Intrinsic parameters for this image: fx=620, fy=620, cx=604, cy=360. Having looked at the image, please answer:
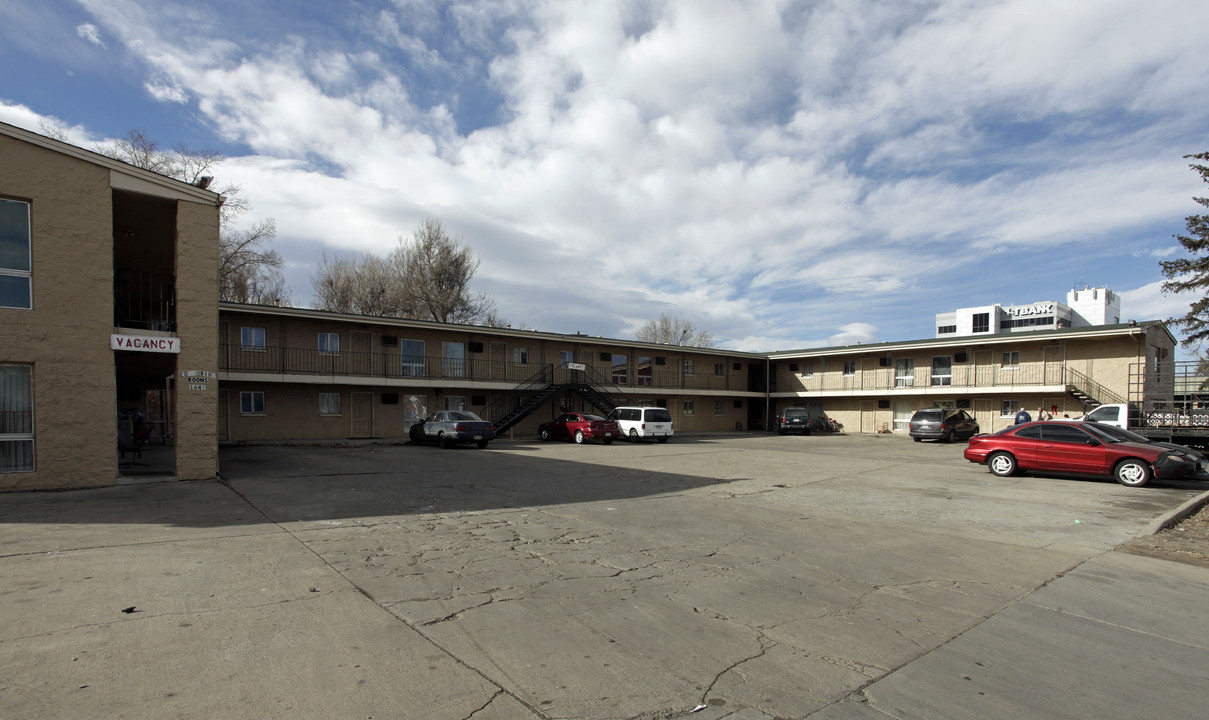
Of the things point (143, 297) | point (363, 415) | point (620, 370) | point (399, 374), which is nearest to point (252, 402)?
point (363, 415)

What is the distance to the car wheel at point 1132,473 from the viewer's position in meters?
13.5

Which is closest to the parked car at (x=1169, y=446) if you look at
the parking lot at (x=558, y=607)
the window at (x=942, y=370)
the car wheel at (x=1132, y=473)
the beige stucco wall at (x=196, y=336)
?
the car wheel at (x=1132, y=473)

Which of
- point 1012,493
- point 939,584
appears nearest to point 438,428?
point 1012,493

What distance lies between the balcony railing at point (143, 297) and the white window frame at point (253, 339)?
8.98 feet

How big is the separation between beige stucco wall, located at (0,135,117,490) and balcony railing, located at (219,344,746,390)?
1191 cm

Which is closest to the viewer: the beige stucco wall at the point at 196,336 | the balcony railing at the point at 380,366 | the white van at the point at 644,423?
the beige stucco wall at the point at 196,336

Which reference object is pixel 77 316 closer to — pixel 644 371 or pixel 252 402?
pixel 252 402

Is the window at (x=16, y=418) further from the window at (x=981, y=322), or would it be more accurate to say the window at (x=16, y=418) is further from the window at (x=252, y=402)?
the window at (x=981, y=322)

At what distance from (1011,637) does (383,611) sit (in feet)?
15.9

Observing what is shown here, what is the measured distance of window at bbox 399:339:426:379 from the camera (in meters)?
27.4

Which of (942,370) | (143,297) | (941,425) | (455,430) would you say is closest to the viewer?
(143,297)

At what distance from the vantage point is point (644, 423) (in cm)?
2728

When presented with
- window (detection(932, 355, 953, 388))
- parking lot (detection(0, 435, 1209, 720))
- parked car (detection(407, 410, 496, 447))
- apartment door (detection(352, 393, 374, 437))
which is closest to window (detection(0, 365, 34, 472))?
parking lot (detection(0, 435, 1209, 720))

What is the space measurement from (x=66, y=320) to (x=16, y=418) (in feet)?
6.15
